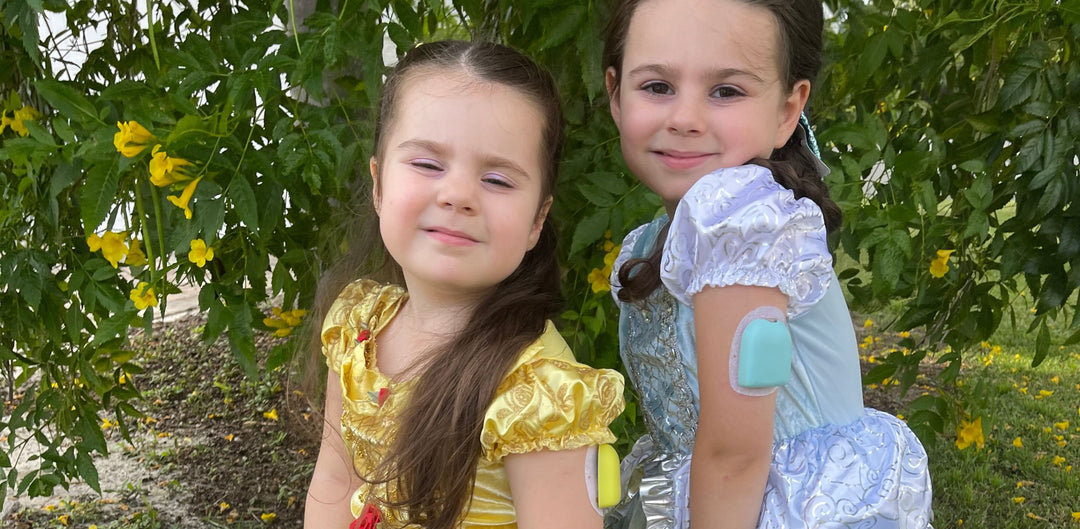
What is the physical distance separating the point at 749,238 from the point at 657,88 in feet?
0.88

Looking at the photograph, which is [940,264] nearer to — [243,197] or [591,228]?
[591,228]

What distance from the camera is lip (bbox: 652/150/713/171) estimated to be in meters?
1.23

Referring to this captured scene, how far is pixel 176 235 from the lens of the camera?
164 centimetres

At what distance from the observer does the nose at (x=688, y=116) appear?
3.95 feet

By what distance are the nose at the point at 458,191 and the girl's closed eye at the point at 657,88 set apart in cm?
27

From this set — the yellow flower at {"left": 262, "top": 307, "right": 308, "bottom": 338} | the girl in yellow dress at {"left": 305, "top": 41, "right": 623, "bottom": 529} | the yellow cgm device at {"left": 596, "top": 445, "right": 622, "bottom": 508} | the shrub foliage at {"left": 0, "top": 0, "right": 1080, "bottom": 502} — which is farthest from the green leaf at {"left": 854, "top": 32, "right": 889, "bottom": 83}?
the yellow flower at {"left": 262, "top": 307, "right": 308, "bottom": 338}

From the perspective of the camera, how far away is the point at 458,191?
1137 millimetres

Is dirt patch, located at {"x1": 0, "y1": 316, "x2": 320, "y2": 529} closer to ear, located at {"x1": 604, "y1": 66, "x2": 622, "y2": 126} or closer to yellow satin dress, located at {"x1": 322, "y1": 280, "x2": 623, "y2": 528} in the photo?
yellow satin dress, located at {"x1": 322, "y1": 280, "x2": 623, "y2": 528}

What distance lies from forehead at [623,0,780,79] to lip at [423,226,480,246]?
12.7 inches

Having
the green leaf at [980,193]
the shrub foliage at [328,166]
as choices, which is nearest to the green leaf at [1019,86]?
the shrub foliage at [328,166]

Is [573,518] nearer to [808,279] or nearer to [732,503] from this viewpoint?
[732,503]

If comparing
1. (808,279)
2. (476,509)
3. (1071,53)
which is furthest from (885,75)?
(476,509)

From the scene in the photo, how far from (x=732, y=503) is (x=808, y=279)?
279 millimetres

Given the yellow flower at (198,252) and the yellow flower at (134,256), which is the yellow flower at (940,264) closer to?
the yellow flower at (198,252)
